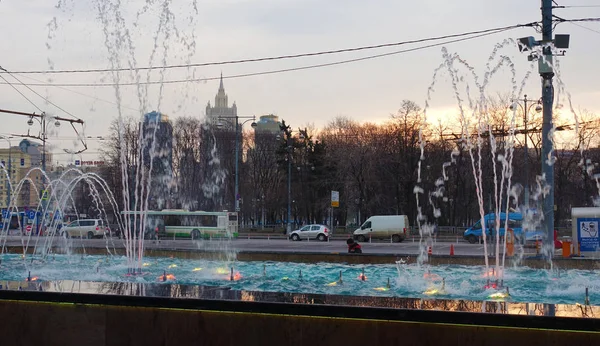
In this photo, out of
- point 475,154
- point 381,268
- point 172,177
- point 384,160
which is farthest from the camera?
point 172,177

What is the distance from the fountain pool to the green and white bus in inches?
1106

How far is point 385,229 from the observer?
4500 centimetres

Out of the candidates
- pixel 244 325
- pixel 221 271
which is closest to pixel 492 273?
pixel 221 271

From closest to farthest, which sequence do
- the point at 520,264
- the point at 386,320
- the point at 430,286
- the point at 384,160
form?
1. the point at 386,320
2. the point at 430,286
3. the point at 520,264
4. the point at 384,160

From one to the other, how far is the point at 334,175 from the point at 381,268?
163 feet

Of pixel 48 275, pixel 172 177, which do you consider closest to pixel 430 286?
pixel 48 275

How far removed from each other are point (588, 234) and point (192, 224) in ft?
102

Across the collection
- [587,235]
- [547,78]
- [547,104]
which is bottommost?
[587,235]

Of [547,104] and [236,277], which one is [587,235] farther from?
[236,277]

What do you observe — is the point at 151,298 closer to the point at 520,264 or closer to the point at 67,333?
the point at 67,333

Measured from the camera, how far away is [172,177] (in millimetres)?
62031

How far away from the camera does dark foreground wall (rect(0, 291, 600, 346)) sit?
5.80 metres

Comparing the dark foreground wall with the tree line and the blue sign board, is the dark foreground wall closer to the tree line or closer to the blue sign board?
the blue sign board

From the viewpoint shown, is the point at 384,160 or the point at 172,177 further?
the point at 172,177
